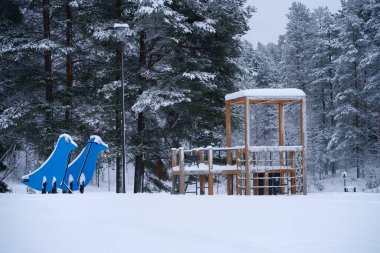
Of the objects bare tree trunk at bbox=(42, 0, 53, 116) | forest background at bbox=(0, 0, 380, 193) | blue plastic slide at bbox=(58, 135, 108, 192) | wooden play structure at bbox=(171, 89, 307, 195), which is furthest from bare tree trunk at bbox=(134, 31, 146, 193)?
blue plastic slide at bbox=(58, 135, 108, 192)

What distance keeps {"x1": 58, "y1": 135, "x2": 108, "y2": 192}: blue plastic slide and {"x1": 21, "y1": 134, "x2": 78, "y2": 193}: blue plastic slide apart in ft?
1.78

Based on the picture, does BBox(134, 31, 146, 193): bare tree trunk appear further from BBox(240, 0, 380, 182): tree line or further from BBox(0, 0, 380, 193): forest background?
BBox(240, 0, 380, 182): tree line

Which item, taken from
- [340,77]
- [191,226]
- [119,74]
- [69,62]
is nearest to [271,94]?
[119,74]

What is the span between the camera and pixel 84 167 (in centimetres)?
1265

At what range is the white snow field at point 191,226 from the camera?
15.2 ft

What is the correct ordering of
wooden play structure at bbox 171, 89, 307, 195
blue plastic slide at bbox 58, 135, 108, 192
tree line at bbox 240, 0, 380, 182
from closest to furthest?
blue plastic slide at bbox 58, 135, 108, 192 < wooden play structure at bbox 171, 89, 307, 195 < tree line at bbox 240, 0, 380, 182

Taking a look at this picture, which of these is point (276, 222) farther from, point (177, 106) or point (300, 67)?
point (300, 67)

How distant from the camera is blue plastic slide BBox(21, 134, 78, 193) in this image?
11.8m

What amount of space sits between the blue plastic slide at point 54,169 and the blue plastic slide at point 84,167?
21.3 inches

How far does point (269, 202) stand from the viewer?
26.2ft

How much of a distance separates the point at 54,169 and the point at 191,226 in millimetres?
7391

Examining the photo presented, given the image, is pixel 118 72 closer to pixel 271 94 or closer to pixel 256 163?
pixel 271 94

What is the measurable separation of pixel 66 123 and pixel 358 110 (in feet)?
79.6

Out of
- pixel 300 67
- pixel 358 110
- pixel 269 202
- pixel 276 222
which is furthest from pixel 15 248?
pixel 300 67
